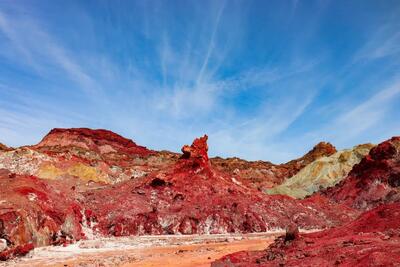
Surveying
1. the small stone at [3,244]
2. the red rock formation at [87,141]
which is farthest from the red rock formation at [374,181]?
the red rock formation at [87,141]

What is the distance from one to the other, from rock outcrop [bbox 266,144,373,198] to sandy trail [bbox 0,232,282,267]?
44.0 meters

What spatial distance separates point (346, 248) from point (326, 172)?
65.1 metres

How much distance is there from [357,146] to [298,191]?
19.3 meters

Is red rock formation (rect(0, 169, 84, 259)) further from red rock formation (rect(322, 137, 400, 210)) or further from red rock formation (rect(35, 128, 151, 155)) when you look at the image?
red rock formation (rect(35, 128, 151, 155))

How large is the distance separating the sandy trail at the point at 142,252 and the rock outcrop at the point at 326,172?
144 ft

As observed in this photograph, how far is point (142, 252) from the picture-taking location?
80.7 ft

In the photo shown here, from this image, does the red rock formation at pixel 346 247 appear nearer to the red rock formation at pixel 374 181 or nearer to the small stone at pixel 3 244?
the small stone at pixel 3 244

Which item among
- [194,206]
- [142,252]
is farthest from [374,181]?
[142,252]

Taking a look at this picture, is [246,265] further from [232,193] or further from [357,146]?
[357,146]

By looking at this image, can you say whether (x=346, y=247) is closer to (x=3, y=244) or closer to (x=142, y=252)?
(x=142, y=252)

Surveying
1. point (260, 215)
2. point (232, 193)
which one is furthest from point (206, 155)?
point (260, 215)

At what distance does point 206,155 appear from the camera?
4497cm

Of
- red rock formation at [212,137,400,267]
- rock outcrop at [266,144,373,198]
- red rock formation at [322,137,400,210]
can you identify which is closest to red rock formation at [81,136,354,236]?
red rock formation at [322,137,400,210]

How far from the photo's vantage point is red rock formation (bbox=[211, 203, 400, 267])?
1312 cm
